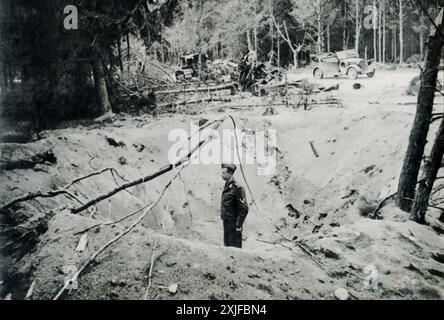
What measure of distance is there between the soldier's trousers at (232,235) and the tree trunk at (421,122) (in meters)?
2.41

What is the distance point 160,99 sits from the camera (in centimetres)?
1208

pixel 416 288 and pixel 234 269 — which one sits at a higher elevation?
pixel 234 269

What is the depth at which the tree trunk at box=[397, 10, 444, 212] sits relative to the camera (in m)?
4.66

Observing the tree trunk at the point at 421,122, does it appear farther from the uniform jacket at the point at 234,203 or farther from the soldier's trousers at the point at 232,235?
the soldier's trousers at the point at 232,235

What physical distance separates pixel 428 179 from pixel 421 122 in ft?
2.62

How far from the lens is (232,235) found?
539cm

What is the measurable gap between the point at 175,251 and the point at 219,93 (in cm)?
1080

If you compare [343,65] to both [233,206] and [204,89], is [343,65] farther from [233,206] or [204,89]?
[233,206]

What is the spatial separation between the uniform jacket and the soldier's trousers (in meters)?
0.11

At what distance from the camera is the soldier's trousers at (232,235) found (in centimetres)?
533

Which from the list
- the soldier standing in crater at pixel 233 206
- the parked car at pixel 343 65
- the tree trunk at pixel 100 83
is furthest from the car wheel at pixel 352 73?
the soldier standing in crater at pixel 233 206

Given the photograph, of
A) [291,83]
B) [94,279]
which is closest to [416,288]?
[94,279]

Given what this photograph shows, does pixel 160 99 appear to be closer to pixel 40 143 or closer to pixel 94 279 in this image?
pixel 40 143

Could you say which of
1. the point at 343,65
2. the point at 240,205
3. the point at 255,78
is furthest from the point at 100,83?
the point at 343,65
